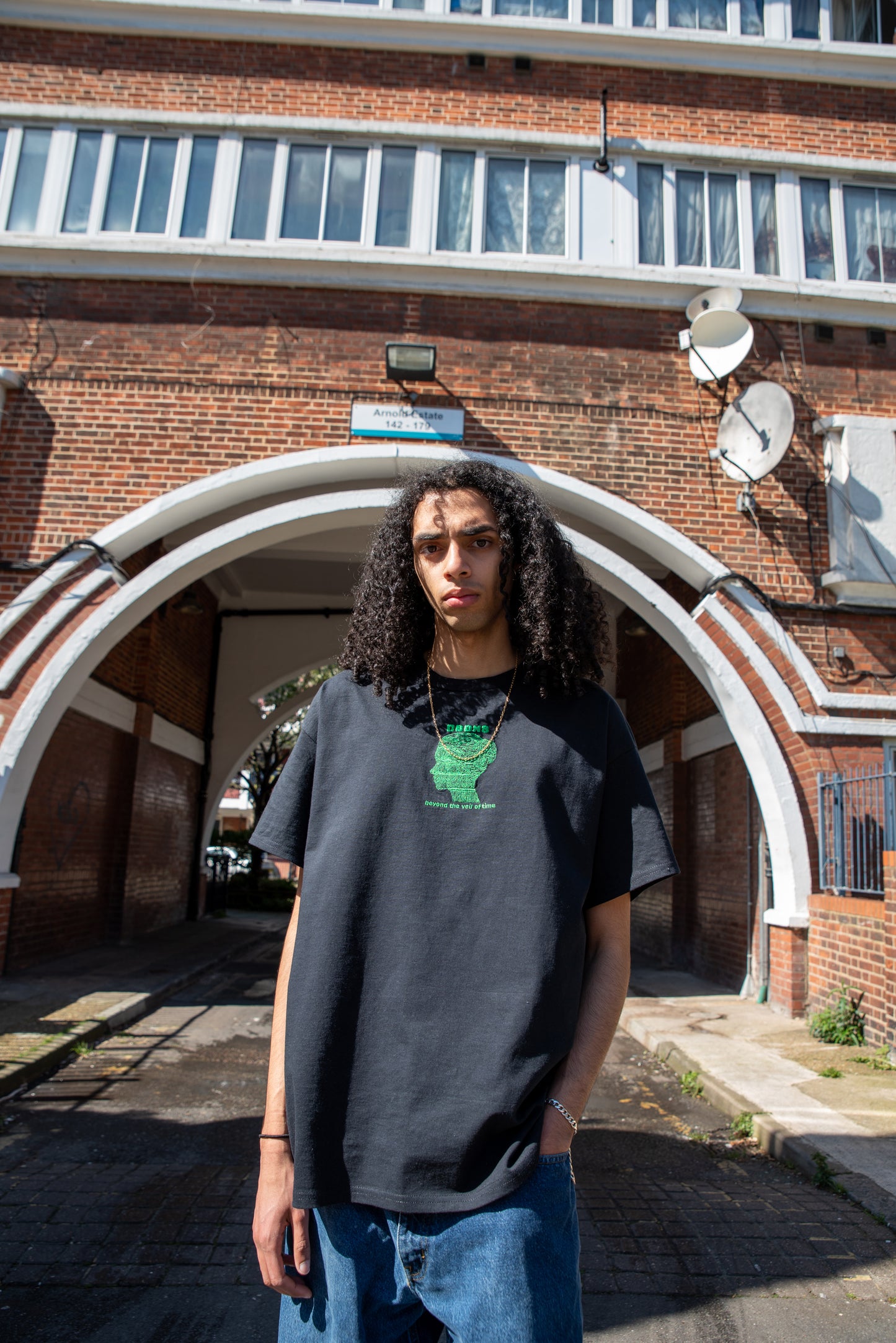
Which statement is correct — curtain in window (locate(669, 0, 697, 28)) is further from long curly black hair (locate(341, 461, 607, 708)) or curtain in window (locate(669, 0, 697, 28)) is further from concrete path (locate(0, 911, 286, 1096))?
concrete path (locate(0, 911, 286, 1096))

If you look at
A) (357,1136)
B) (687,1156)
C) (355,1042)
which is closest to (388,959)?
(355,1042)

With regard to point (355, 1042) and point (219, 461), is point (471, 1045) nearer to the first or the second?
point (355, 1042)

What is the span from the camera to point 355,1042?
59.2 inches

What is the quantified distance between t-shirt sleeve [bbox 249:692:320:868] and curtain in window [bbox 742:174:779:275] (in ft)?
31.9

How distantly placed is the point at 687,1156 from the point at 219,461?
23.4 ft

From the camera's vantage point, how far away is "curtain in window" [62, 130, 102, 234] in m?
9.55

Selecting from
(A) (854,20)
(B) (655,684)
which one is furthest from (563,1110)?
(A) (854,20)

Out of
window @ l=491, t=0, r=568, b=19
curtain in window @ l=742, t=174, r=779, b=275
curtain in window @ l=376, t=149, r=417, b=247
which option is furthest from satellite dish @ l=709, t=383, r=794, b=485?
window @ l=491, t=0, r=568, b=19

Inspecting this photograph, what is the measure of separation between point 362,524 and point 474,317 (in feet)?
7.86

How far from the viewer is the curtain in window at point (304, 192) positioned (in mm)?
9594

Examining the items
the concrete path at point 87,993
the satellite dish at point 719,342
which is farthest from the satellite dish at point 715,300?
the concrete path at point 87,993

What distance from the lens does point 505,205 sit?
32.0ft

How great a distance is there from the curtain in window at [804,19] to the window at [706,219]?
2026 mm

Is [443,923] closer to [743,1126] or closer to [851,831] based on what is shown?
[743,1126]
